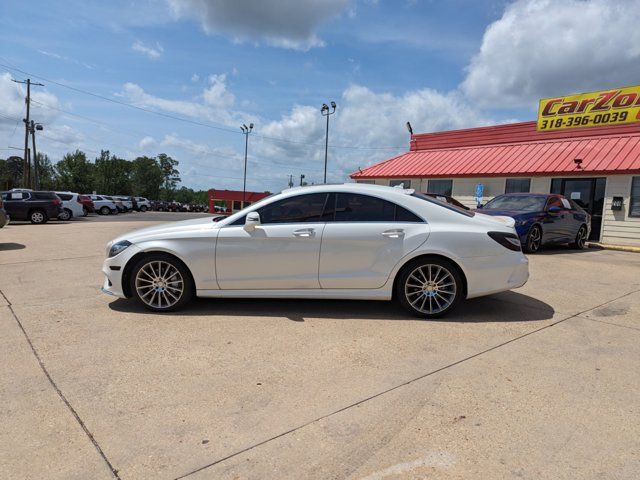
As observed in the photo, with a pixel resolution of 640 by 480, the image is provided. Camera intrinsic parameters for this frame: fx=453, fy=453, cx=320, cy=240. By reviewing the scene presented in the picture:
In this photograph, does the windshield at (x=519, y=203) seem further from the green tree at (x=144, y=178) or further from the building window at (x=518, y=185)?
the green tree at (x=144, y=178)

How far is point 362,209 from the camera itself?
4.98m

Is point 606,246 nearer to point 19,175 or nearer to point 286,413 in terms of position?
point 286,413

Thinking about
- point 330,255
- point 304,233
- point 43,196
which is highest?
point 43,196

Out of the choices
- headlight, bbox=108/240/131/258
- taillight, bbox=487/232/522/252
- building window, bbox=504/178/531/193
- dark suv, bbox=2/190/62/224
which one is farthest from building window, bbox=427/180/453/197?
dark suv, bbox=2/190/62/224

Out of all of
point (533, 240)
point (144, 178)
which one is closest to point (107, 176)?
point (144, 178)

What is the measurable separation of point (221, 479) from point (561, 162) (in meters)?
16.4

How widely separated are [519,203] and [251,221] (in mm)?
8515

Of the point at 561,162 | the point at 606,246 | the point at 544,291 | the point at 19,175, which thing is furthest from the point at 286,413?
the point at 19,175

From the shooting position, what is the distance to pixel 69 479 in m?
2.25

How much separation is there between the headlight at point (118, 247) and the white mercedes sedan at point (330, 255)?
0.01m

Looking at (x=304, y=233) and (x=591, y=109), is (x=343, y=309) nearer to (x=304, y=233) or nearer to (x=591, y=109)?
(x=304, y=233)

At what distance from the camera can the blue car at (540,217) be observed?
33.9 ft

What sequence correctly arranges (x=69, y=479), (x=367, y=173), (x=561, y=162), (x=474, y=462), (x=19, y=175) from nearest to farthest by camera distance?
(x=69, y=479)
(x=474, y=462)
(x=561, y=162)
(x=367, y=173)
(x=19, y=175)

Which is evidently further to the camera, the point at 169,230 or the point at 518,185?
the point at 518,185
